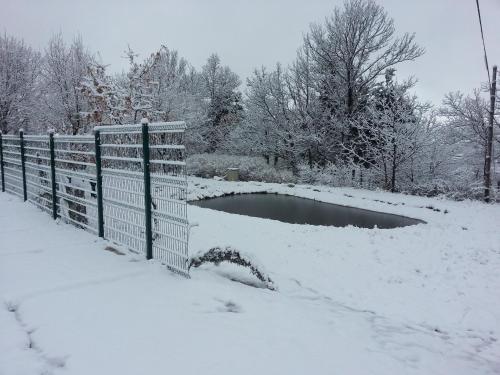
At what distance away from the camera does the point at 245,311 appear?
3.81 m

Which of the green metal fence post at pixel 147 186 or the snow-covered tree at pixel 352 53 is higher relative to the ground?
the snow-covered tree at pixel 352 53

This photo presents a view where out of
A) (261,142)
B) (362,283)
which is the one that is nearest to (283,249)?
(362,283)

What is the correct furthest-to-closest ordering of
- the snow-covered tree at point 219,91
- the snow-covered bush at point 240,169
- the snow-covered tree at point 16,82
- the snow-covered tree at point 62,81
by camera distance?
1. the snow-covered tree at point 219,91
2. the snow-covered bush at point 240,169
3. the snow-covered tree at point 16,82
4. the snow-covered tree at point 62,81

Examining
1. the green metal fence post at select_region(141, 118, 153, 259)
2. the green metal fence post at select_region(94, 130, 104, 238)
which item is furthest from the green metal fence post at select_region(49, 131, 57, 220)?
the green metal fence post at select_region(141, 118, 153, 259)

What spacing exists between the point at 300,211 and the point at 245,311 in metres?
10.7

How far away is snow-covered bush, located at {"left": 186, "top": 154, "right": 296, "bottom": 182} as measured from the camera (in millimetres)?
22938

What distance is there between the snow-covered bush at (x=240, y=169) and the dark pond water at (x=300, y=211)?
4515mm

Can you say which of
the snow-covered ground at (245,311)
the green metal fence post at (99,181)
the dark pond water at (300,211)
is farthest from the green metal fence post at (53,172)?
the dark pond water at (300,211)

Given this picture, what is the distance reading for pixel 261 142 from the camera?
29250mm

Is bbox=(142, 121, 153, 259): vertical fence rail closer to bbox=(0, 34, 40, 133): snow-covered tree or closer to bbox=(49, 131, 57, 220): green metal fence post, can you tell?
bbox=(49, 131, 57, 220): green metal fence post

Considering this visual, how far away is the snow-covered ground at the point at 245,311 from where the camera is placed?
2889 millimetres

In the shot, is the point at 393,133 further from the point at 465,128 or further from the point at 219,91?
the point at 219,91

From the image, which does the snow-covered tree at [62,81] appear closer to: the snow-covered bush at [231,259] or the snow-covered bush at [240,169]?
the snow-covered bush at [240,169]

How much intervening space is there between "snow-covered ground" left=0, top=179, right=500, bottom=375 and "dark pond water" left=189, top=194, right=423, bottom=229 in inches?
164
